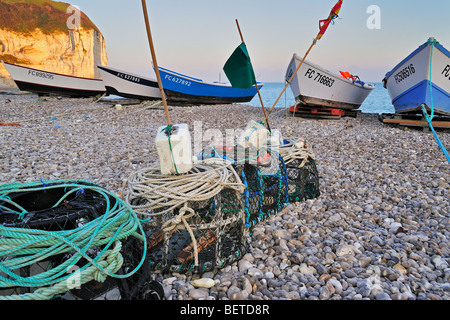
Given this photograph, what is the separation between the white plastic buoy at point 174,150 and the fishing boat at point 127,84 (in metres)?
15.0

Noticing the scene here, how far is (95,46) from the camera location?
165 feet

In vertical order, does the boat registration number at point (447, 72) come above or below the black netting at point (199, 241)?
above

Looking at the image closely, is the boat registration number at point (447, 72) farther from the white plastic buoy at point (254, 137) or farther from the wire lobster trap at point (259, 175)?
the white plastic buoy at point (254, 137)

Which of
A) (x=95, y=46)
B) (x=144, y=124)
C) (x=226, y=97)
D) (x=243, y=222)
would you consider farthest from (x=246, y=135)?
(x=95, y=46)

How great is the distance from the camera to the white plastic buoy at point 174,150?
7.32ft

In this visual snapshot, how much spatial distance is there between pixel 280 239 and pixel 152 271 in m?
1.25

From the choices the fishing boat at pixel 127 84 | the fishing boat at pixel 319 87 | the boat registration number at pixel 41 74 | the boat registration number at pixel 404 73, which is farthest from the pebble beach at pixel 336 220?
the boat registration number at pixel 41 74

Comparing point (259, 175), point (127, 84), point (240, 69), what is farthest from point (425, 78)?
point (127, 84)

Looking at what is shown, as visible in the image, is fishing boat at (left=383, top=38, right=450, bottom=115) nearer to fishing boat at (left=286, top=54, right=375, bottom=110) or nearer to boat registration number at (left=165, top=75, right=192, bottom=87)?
fishing boat at (left=286, top=54, right=375, bottom=110)

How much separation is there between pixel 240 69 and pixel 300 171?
1465 millimetres

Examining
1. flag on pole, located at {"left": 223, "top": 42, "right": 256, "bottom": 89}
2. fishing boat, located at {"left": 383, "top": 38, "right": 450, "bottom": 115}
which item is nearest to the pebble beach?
flag on pole, located at {"left": 223, "top": 42, "right": 256, "bottom": 89}

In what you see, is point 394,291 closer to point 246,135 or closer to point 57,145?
point 246,135

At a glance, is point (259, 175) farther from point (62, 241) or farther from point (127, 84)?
point (127, 84)

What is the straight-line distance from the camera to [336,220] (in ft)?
11.1
